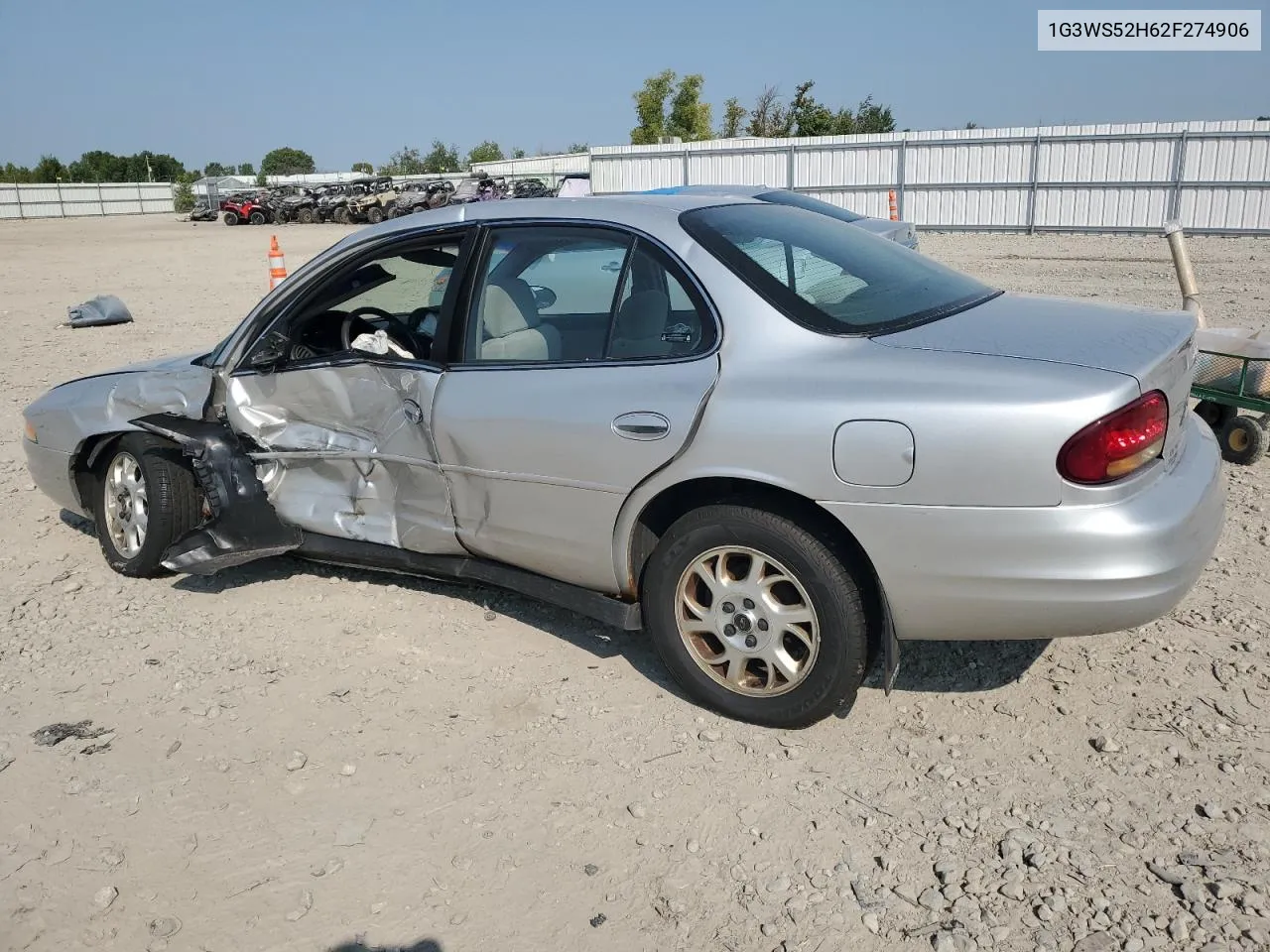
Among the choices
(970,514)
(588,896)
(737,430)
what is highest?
(737,430)

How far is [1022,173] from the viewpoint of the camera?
23.9 m

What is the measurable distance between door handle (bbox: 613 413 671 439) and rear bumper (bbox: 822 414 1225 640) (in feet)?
A: 1.92

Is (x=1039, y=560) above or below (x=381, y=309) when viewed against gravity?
below

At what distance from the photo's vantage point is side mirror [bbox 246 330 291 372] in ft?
14.1

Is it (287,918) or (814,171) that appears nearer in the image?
(287,918)

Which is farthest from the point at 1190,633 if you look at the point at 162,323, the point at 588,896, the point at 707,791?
the point at 162,323

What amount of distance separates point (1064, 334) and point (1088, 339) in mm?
81

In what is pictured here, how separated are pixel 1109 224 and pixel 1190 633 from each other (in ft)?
71.4

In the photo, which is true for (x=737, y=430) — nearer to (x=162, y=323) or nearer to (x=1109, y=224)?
(x=162, y=323)

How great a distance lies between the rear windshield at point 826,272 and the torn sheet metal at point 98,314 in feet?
38.8

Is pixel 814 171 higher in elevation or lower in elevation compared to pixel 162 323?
higher

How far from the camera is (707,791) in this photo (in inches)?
120

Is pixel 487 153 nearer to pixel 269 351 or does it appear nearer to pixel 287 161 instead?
pixel 287 161

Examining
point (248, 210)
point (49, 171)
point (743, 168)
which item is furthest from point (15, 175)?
point (743, 168)
